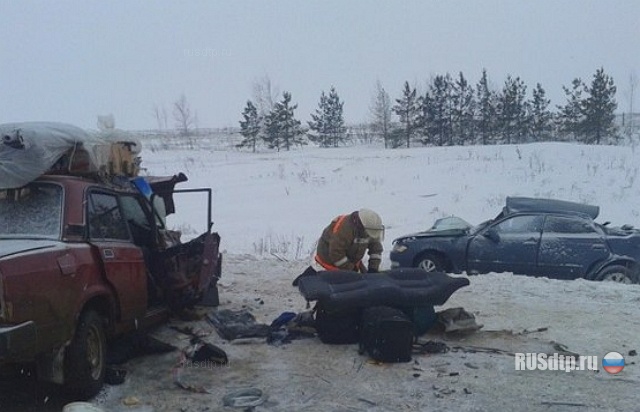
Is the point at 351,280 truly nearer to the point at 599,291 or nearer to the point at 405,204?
the point at 599,291

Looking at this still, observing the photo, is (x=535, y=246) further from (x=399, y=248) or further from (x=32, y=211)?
(x=32, y=211)

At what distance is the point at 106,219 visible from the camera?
5727 mm

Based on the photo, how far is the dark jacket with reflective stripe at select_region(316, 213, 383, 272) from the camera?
803 cm

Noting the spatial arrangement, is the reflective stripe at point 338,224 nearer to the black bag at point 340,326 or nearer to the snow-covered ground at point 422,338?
the snow-covered ground at point 422,338

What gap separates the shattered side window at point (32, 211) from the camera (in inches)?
193

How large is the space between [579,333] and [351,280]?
8.66 feet

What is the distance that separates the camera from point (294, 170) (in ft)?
96.9

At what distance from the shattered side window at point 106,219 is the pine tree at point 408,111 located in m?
48.4

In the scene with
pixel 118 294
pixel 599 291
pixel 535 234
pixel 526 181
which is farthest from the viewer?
pixel 526 181

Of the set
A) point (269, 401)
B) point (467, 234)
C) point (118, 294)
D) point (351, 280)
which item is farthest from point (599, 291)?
point (118, 294)

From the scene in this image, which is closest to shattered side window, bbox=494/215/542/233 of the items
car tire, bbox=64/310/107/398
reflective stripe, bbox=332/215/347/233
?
reflective stripe, bbox=332/215/347/233

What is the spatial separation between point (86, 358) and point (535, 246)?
804 cm

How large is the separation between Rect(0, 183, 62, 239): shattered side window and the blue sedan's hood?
0.13 m

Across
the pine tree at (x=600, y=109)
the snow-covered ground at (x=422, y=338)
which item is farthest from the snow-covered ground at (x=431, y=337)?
the pine tree at (x=600, y=109)
